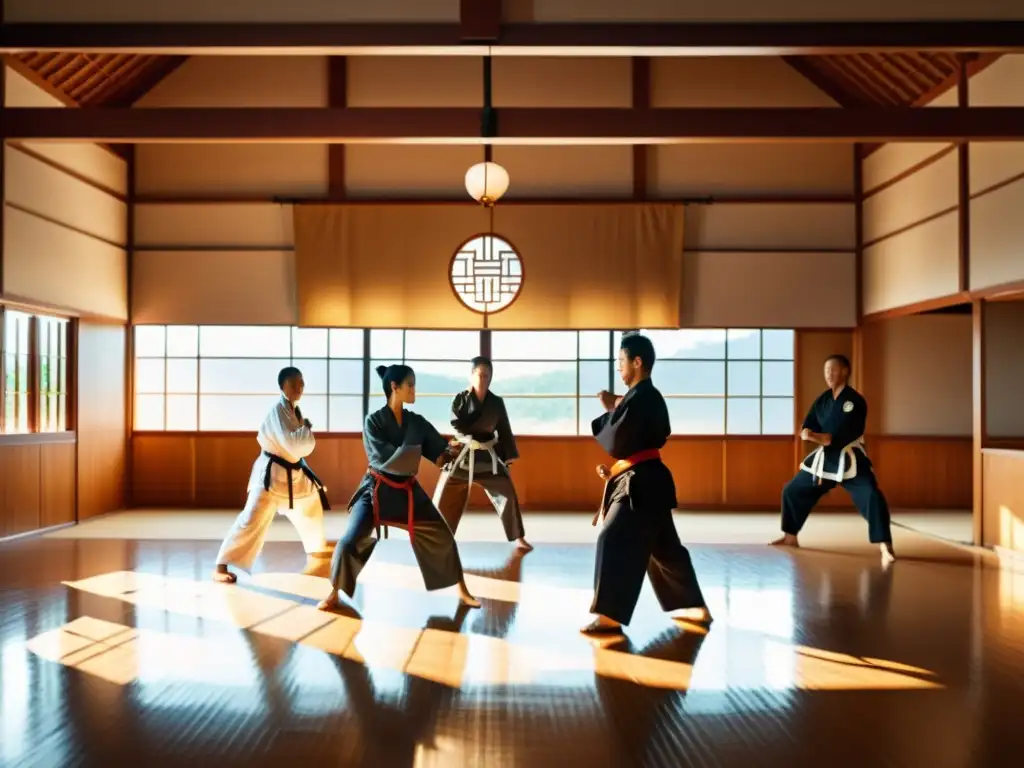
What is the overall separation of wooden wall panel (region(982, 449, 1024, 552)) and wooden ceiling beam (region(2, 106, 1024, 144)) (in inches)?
80.3

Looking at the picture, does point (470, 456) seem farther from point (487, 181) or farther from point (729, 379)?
point (729, 379)

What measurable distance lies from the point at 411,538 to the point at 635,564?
1.05 meters

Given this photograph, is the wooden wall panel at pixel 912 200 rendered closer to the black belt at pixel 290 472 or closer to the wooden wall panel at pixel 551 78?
the wooden wall panel at pixel 551 78

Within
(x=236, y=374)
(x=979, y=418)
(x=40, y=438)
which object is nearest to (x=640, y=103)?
(x=979, y=418)

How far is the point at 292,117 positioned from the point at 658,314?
373 cm

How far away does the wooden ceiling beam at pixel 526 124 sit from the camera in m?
5.15

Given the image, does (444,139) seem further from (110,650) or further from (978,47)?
(110,650)

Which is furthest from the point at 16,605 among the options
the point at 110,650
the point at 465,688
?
the point at 465,688

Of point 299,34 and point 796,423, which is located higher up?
point 299,34

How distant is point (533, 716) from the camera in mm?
2656

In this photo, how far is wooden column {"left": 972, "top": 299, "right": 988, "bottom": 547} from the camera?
19.8 feet

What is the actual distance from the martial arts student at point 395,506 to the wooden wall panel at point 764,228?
4.57m

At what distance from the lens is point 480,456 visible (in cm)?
566

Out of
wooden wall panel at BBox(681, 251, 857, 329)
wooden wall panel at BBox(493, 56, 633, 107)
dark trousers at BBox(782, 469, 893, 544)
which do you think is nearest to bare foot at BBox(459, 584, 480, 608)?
dark trousers at BBox(782, 469, 893, 544)
